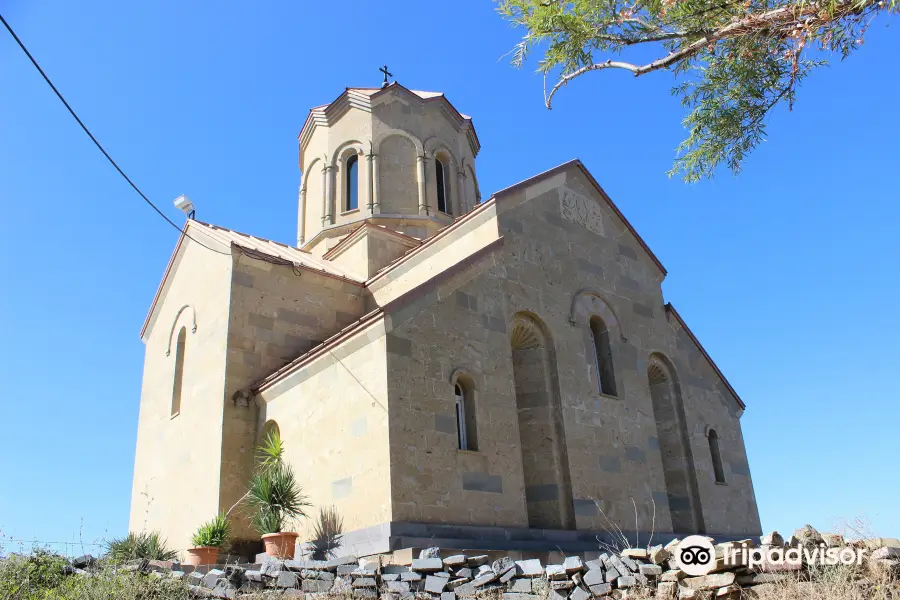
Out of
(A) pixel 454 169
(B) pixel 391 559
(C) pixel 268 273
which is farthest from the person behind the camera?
(A) pixel 454 169

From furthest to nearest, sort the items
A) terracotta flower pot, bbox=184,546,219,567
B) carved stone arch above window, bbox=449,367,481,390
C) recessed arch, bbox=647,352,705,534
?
recessed arch, bbox=647,352,705,534, carved stone arch above window, bbox=449,367,481,390, terracotta flower pot, bbox=184,546,219,567

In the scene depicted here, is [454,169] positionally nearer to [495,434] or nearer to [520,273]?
[520,273]

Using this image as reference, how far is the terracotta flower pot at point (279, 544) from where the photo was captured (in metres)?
10.0

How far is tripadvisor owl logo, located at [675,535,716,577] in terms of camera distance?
745 cm

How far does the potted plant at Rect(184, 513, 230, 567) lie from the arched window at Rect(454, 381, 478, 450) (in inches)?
138

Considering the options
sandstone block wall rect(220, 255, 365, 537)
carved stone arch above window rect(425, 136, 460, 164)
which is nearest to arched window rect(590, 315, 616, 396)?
sandstone block wall rect(220, 255, 365, 537)

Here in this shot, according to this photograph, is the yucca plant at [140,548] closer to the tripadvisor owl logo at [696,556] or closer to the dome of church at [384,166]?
the tripadvisor owl logo at [696,556]

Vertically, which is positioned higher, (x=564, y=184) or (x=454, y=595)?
(x=564, y=184)

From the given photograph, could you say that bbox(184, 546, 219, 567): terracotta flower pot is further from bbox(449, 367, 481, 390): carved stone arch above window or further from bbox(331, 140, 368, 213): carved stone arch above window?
bbox(331, 140, 368, 213): carved stone arch above window

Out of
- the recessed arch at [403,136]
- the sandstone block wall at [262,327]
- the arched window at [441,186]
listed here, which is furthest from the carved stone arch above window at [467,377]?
the recessed arch at [403,136]

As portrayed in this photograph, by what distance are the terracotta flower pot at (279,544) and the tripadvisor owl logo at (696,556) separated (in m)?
5.07

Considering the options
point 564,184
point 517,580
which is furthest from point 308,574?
point 564,184

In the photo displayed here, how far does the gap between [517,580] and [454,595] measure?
67cm

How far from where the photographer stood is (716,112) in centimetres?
962
